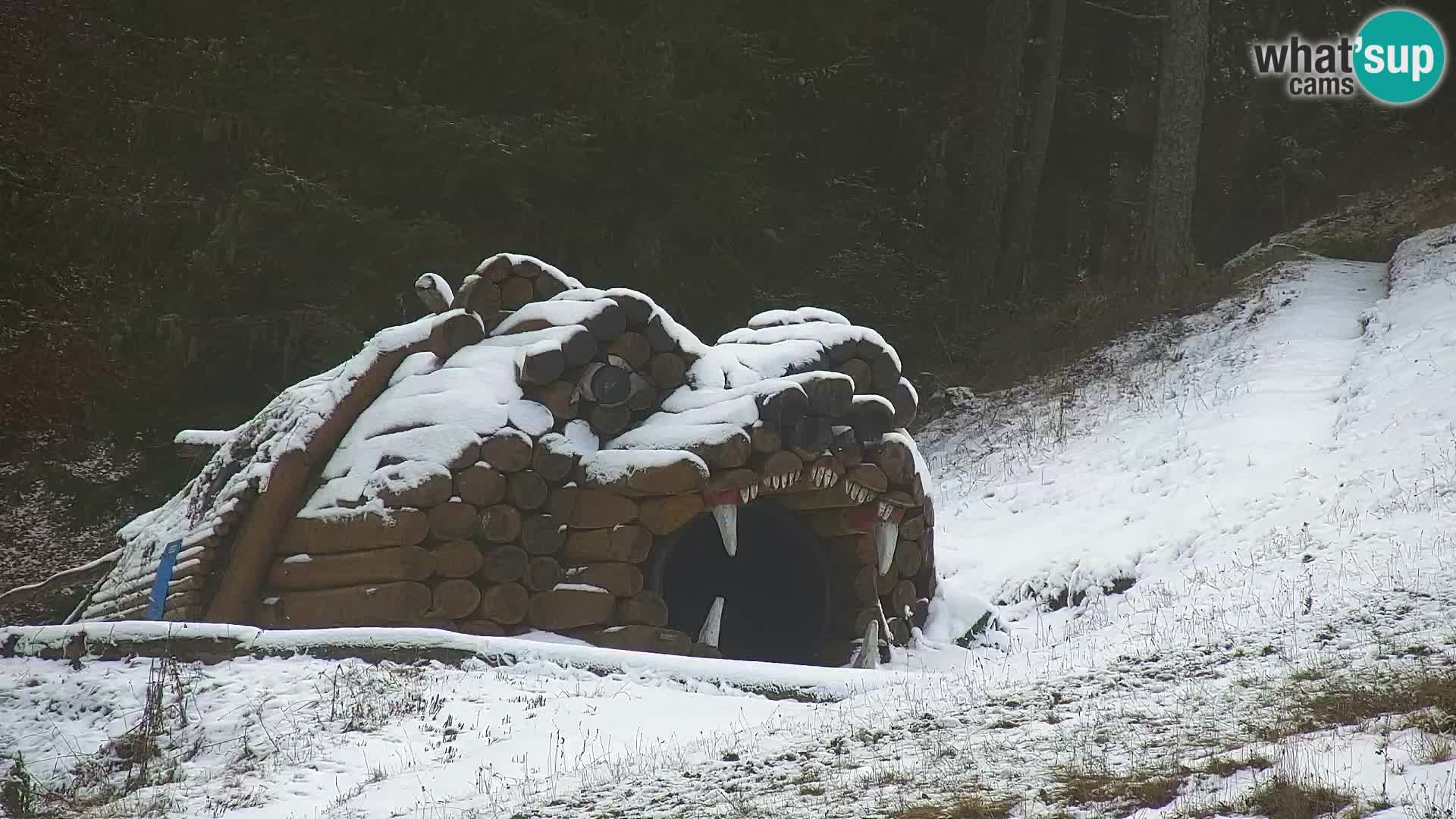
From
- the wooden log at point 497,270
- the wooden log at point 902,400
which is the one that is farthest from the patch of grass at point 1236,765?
the wooden log at point 497,270

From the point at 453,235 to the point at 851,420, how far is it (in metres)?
8.84

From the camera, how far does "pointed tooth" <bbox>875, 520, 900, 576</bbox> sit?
33.7ft

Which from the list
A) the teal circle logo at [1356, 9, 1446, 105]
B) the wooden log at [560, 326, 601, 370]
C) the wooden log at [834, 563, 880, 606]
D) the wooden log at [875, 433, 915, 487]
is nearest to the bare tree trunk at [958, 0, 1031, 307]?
the teal circle logo at [1356, 9, 1446, 105]

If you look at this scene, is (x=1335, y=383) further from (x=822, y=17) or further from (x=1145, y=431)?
(x=822, y=17)

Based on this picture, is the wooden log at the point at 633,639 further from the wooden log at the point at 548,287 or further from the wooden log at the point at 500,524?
the wooden log at the point at 548,287

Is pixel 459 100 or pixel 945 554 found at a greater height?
pixel 459 100

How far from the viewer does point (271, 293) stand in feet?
61.8

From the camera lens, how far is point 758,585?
11461 millimetres

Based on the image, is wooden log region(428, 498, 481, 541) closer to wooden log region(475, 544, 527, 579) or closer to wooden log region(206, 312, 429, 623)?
wooden log region(475, 544, 527, 579)

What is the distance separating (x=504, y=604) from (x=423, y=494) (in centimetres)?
87

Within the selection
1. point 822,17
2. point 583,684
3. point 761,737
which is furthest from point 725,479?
point 822,17

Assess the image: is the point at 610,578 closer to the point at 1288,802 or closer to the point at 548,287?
the point at 548,287

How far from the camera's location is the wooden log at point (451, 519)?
9.03 meters
